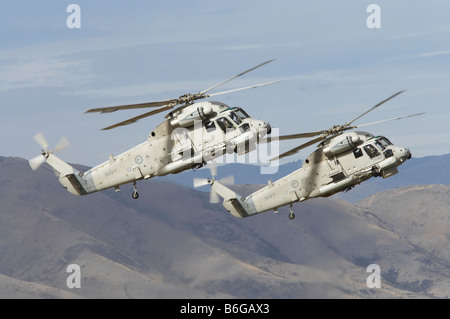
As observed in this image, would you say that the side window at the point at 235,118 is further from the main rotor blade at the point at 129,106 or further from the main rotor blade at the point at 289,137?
the main rotor blade at the point at 129,106

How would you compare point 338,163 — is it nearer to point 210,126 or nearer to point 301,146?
point 301,146

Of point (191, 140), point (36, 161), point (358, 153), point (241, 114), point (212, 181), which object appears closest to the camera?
point (191, 140)

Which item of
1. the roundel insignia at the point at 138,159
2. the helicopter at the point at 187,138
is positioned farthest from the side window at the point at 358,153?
the roundel insignia at the point at 138,159

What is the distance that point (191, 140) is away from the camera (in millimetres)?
82938

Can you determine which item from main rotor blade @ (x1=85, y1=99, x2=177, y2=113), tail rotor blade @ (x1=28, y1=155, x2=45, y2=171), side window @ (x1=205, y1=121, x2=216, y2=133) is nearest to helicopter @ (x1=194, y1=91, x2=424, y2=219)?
side window @ (x1=205, y1=121, x2=216, y2=133)

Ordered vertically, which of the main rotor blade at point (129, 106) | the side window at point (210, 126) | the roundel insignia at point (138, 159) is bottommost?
the roundel insignia at point (138, 159)

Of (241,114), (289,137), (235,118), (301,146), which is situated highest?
(241,114)

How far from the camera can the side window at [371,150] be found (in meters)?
84.8

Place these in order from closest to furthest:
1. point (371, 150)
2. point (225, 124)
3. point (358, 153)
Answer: point (225, 124)
point (371, 150)
point (358, 153)

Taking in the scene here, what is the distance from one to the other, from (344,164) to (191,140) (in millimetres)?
14710

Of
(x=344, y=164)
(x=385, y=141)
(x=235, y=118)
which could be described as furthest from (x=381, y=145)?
(x=235, y=118)
